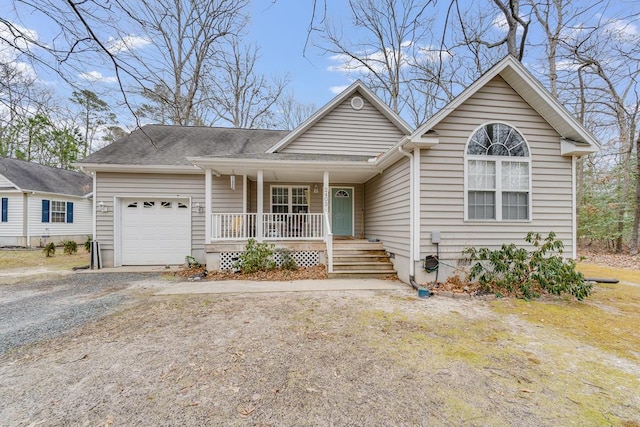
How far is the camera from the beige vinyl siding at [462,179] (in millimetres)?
6293

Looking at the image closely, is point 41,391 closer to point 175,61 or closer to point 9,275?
point 9,275

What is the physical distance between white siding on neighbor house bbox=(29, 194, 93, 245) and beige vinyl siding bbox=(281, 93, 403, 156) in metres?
14.6

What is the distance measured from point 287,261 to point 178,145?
642cm

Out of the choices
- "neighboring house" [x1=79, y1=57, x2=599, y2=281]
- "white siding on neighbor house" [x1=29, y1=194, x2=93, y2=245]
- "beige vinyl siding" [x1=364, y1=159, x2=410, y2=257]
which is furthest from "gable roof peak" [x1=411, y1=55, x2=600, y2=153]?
"white siding on neighbor house" [x1=29, y1=194, x2=93, y2=245]

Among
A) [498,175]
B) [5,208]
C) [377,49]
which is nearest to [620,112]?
[377,49]

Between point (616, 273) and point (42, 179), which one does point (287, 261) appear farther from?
point (42, 179)

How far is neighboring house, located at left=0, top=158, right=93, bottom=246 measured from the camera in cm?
1379

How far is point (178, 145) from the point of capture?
33.8ft

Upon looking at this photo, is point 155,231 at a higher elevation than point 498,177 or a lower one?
lower

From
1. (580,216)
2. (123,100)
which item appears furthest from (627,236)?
(123,100)

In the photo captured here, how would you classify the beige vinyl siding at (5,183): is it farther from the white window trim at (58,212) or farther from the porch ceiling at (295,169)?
the porch ceiling at (295,169)

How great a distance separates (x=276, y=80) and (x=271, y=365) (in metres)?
18.8

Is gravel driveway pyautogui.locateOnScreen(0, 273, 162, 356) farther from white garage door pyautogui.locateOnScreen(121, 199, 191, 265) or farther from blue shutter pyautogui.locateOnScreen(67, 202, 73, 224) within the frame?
blue shutter pyautogui.locateOnScreen(67, 202, 73, 224)

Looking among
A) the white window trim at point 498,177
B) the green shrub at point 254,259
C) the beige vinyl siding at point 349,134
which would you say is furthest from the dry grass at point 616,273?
the green shrub at point 254,259
